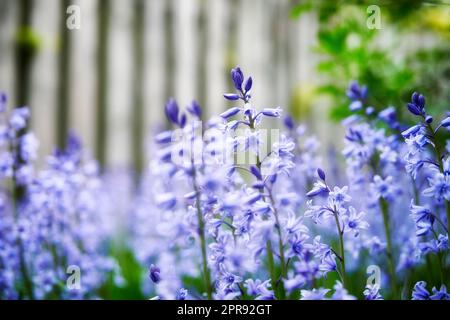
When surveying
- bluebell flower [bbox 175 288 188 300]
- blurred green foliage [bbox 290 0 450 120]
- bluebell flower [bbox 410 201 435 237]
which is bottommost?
bluebell flower [bbox 175 288 188 300]

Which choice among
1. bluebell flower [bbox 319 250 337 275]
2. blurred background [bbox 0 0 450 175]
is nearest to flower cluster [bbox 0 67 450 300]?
bluebell flower [bbox 319 250 337 275]

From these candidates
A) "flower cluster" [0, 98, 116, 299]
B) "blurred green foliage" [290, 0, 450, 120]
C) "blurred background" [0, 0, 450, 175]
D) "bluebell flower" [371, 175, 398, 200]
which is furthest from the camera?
"blurred background" [0, 0, 450, 175]

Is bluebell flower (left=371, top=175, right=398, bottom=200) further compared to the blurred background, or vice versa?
the blurred background

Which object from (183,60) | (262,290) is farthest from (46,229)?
(183,60)

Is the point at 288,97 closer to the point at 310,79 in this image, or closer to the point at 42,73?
the point at 310,79

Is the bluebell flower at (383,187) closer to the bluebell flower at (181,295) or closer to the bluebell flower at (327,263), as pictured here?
the bluebell flower at (327,263)

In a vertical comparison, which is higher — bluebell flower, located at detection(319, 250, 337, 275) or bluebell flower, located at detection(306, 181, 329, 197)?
bluebell flower, located at detection(306, 181, 329, 197)

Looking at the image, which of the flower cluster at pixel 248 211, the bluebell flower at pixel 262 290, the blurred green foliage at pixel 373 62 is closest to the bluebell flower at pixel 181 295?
the flower cluster at pixel 248 211

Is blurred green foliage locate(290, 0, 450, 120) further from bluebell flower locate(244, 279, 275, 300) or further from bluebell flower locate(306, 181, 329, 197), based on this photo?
bluebell flower locate(244, 279, 275, 300)

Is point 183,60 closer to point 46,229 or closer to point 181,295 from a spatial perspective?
point 46,229
